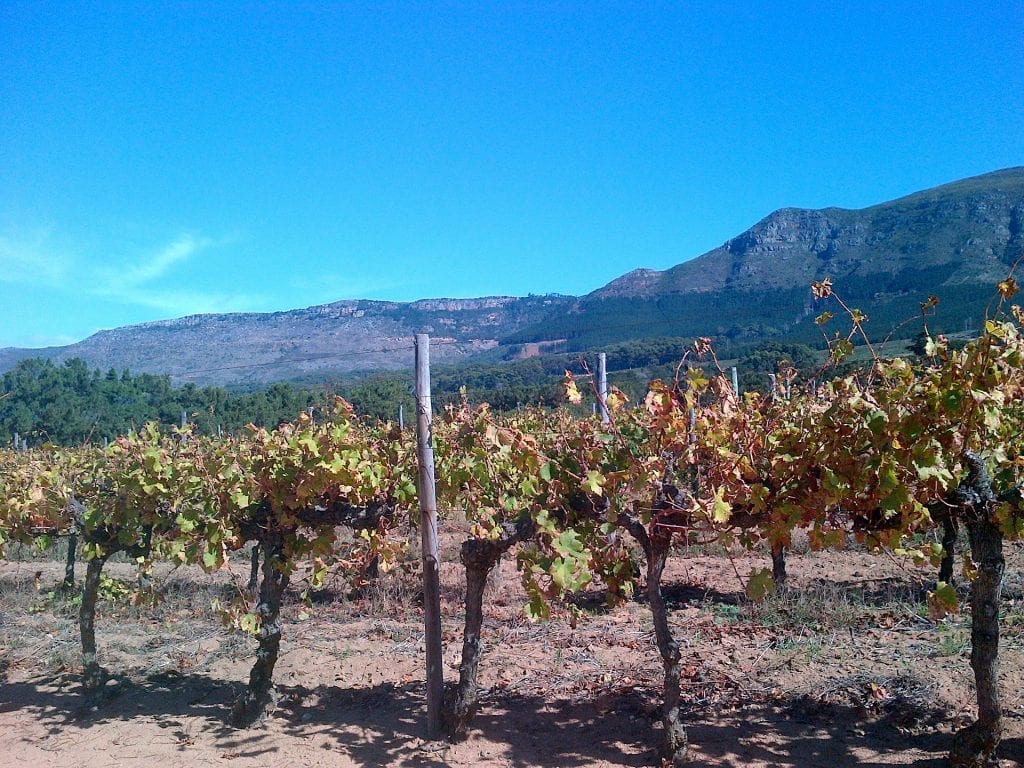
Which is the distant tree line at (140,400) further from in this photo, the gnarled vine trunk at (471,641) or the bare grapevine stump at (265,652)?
the gnarled vine trunk at (471,641)

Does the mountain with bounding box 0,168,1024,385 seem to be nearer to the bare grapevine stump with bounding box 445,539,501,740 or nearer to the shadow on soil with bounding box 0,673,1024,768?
the bare grapevine stump with bounding box 445,539,501,740

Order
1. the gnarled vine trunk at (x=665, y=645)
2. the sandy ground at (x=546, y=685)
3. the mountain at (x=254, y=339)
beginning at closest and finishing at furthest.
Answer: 1. the gnarled vine trunk at (x=665, y=645)
2. the sandy ground at (x=546, y=685)
3. the mountain at (x=254, y=339)

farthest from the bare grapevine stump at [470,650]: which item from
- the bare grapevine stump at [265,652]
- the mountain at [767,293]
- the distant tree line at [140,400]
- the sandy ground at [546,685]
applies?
the distant tree line at [140,400]

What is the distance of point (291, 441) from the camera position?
4.22 meters

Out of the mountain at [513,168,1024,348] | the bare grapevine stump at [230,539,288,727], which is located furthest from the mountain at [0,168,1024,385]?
the bare grapevine stump at [230,539,288,727]

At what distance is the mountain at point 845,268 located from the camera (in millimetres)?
25391

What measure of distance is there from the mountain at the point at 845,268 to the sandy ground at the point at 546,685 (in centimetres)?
1436

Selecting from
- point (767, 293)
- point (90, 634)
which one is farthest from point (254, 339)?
point (90, 634)

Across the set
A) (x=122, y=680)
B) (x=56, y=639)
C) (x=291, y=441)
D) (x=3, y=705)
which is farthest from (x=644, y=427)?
(x=56, y=639)

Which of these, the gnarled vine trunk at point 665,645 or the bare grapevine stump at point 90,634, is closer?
the gnarled vine trunk at point 665,645

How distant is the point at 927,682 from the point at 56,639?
6.69m

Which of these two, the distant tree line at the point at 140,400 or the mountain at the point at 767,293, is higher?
the mountain at the point at 767,293

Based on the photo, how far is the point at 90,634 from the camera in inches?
196

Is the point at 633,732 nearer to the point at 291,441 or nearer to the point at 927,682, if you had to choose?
the point at 927,682
